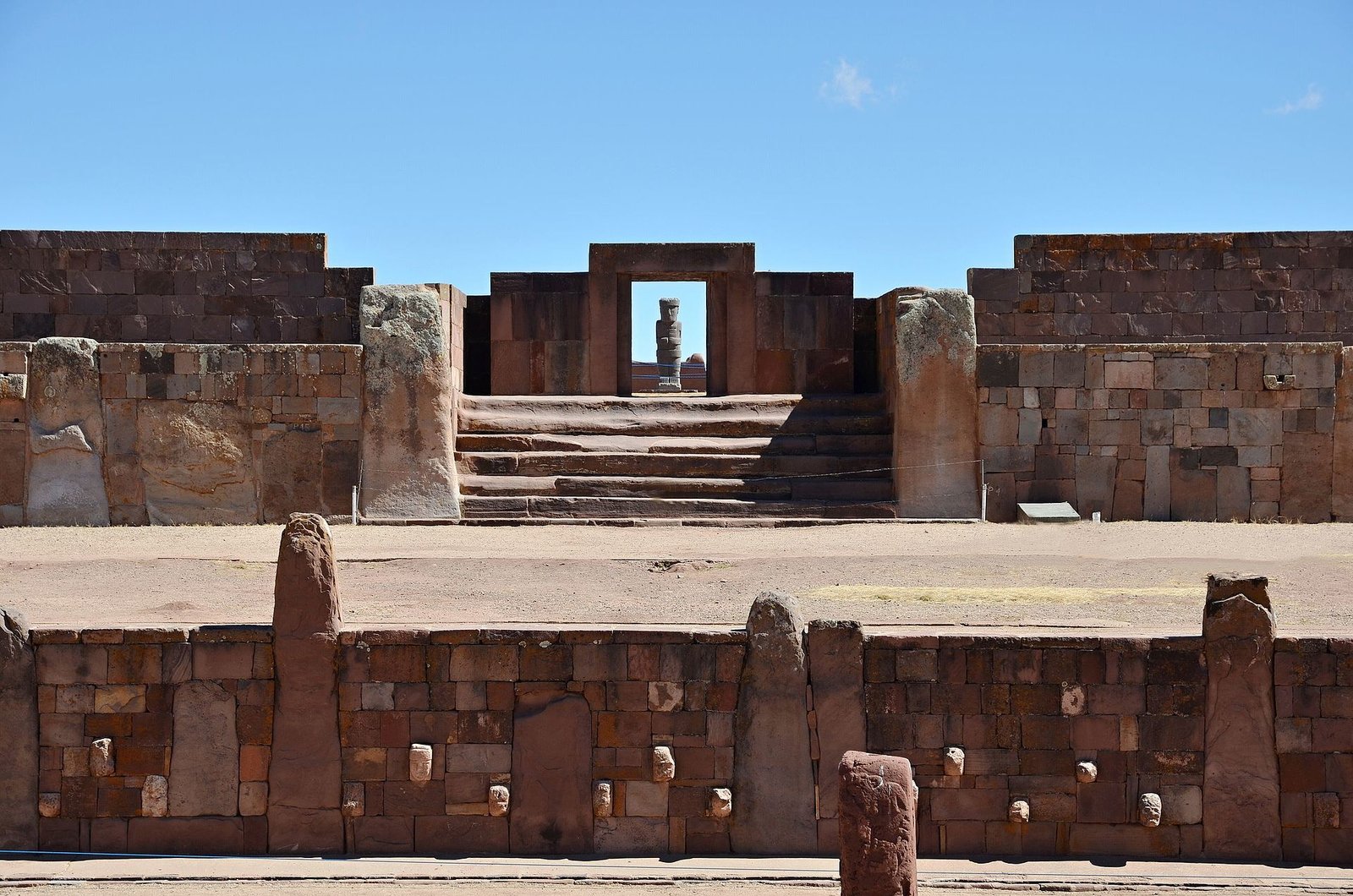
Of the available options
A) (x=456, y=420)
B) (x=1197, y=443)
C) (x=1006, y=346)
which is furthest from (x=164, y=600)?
(x=1197, y=443)

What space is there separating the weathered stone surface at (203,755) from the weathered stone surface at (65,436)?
584 cm

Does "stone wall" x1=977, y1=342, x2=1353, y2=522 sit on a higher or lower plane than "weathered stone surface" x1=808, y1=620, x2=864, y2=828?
higher

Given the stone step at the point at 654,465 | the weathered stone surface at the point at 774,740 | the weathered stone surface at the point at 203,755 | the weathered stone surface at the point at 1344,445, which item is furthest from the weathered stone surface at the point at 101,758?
the weathered stone surface at the point at 1344,445

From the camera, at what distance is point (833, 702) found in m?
7.66

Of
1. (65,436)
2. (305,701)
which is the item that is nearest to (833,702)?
(305,701)

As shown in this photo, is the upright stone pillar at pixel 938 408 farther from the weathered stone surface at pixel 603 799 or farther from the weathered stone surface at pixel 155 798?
the weathered stone surface at pixel 155 798

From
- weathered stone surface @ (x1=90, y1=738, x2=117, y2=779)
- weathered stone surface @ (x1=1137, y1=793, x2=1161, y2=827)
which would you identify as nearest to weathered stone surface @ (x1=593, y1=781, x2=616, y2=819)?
weathered stone surface @ (x1=90, y1=738, x2=117, y2=779)

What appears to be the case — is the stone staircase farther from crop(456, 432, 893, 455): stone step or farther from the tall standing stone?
the tall standing stone

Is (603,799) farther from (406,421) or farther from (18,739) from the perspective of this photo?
(406,421)

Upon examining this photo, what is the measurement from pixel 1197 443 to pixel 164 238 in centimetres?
1090

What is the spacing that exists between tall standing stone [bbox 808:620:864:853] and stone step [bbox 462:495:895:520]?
509 cm

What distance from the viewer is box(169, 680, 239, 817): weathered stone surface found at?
25.5 feet

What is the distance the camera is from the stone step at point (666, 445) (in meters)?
13.6

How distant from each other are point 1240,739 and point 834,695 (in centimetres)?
225
